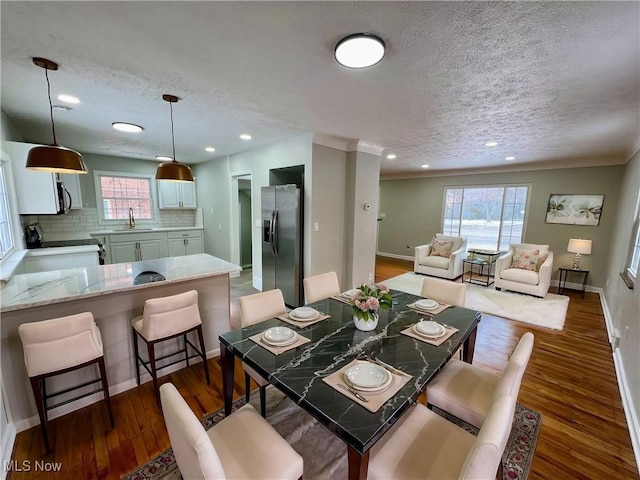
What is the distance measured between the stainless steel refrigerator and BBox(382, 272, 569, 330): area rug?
2252 millimetres

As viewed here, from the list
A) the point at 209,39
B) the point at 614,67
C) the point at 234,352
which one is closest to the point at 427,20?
the point at 209,39

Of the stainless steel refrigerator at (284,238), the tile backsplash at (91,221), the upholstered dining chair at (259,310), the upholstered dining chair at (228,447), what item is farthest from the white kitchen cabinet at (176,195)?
the upholstered dining chair at (228,447)

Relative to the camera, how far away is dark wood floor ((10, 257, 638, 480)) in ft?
5.30

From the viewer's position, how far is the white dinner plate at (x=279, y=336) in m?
1.57

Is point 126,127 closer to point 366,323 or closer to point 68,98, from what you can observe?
point 68,98

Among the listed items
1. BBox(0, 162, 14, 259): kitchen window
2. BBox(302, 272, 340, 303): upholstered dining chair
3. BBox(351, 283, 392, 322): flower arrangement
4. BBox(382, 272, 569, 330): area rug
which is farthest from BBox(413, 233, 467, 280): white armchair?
BBox(0, 162, 14, 259): kitchen window

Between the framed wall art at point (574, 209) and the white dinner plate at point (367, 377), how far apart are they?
19.9 feet

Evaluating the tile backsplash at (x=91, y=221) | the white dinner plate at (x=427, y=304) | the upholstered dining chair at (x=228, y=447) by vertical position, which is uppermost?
the tile backsplash at (x=91, y=221)

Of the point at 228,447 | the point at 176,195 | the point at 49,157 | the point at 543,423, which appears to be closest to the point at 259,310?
the point at 228,447

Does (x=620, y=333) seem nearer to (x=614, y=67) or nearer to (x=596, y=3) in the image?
(x=614, y=67)

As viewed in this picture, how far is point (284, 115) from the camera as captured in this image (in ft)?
9.32

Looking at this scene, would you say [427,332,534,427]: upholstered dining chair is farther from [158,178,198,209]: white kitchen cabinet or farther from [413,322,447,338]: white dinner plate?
[158,178,198,209]: white kitchen cabinet

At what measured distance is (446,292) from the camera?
246cm

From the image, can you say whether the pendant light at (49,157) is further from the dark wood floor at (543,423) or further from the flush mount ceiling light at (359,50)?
the flush mount ceiling light at (359,50)
